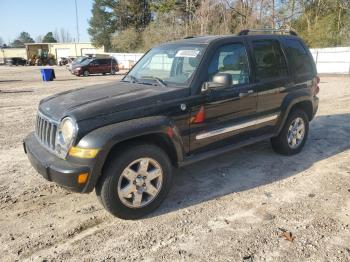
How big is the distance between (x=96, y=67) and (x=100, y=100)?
84.9 feet

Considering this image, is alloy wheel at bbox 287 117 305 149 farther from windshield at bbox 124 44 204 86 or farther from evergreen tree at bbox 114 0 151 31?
evergreen tree at bbox 114 0 151 31

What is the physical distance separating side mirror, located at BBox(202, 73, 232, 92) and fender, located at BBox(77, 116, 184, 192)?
2.39 feet

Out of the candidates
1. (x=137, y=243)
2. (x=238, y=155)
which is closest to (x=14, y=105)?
(x=238, y=155)

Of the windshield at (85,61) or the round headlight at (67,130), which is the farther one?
the windshield at (85,61)

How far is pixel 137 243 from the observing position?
3320mm

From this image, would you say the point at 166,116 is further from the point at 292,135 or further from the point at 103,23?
the point at 103,23

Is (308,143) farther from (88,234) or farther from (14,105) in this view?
(14,105)

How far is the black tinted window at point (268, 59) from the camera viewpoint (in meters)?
4.87

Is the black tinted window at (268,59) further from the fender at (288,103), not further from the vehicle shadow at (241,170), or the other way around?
the vehicle shadow at (241,170)

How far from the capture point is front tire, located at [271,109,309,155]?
549cm

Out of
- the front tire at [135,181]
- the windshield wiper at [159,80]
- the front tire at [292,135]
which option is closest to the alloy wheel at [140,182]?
the front tire at [135,181]

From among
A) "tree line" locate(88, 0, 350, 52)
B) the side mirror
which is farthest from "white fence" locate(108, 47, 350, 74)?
the side mirror

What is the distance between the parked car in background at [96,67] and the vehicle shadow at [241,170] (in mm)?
23601

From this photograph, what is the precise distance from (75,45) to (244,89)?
222ft
